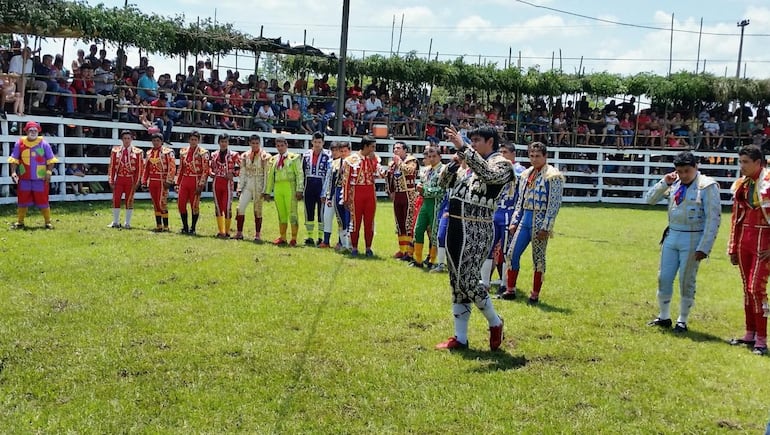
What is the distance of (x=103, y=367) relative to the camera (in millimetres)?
5988

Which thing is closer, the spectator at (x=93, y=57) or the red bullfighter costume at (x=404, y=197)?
the red bullfighter costume at (x=404, y=197)

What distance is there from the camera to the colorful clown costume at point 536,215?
30.6 ft

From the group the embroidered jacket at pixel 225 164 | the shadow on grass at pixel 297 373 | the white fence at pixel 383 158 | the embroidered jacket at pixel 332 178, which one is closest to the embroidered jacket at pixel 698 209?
the shadow on grass at pixel 297 373

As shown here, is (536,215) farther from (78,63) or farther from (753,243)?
(78,63)

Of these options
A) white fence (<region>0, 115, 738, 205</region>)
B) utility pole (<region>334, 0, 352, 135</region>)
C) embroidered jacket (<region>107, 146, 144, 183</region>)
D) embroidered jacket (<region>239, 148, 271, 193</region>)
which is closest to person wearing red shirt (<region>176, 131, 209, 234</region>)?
embroidered jacket (<region>239, 148, 271, 193</region>)

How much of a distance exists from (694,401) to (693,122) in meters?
26.7

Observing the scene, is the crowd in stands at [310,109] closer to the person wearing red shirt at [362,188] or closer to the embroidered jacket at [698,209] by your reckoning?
the person wearing red shirt at [362,188]

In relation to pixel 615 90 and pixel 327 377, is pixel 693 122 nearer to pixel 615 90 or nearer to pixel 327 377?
pixel 615 90

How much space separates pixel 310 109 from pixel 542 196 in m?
16.3

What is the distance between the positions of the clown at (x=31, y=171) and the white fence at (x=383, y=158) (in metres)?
3.05

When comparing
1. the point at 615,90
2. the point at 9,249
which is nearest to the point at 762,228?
the point at 9,249

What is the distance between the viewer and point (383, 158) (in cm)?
2573

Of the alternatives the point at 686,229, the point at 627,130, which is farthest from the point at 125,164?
the point at 627,130

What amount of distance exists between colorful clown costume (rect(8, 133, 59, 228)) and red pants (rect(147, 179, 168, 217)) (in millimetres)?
1886
